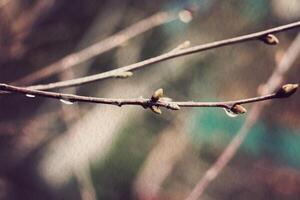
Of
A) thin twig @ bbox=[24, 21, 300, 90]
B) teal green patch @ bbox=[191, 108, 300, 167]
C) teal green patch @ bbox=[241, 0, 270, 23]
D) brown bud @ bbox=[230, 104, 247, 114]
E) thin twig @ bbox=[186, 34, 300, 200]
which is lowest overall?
brown bud @ bbox=[230, 104, 247, 114]

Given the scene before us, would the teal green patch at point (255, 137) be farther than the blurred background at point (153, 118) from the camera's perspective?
Yes

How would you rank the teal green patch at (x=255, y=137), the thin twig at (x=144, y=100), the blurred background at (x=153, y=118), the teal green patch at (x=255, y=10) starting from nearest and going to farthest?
the thin twig at (x=144, y=100) < the blurred background at (x=153, y=118) < the teal green patch at (x=255, y=10) < the teal green patch at (x=255, y=137)

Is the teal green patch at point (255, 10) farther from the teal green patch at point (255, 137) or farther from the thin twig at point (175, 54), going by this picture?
the thin twig at point (175, 54)

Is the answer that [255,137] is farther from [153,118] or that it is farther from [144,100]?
[144,100]

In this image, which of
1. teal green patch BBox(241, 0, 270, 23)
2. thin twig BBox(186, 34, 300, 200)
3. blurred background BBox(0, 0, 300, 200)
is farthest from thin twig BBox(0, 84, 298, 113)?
teal green patch BBox(241, 0, 270, 23)

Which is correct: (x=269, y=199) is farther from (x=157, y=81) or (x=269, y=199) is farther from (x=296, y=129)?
(x=157, y=81)

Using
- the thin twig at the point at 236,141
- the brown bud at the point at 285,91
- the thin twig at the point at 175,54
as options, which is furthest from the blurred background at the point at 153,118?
the brown bud at the point at 285,91

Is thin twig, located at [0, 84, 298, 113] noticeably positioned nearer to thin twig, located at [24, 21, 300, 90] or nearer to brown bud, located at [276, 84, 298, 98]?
brown bud, located at [276, 84, 298, 98]

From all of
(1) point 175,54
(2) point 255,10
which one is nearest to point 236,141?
(1) point 175,54
